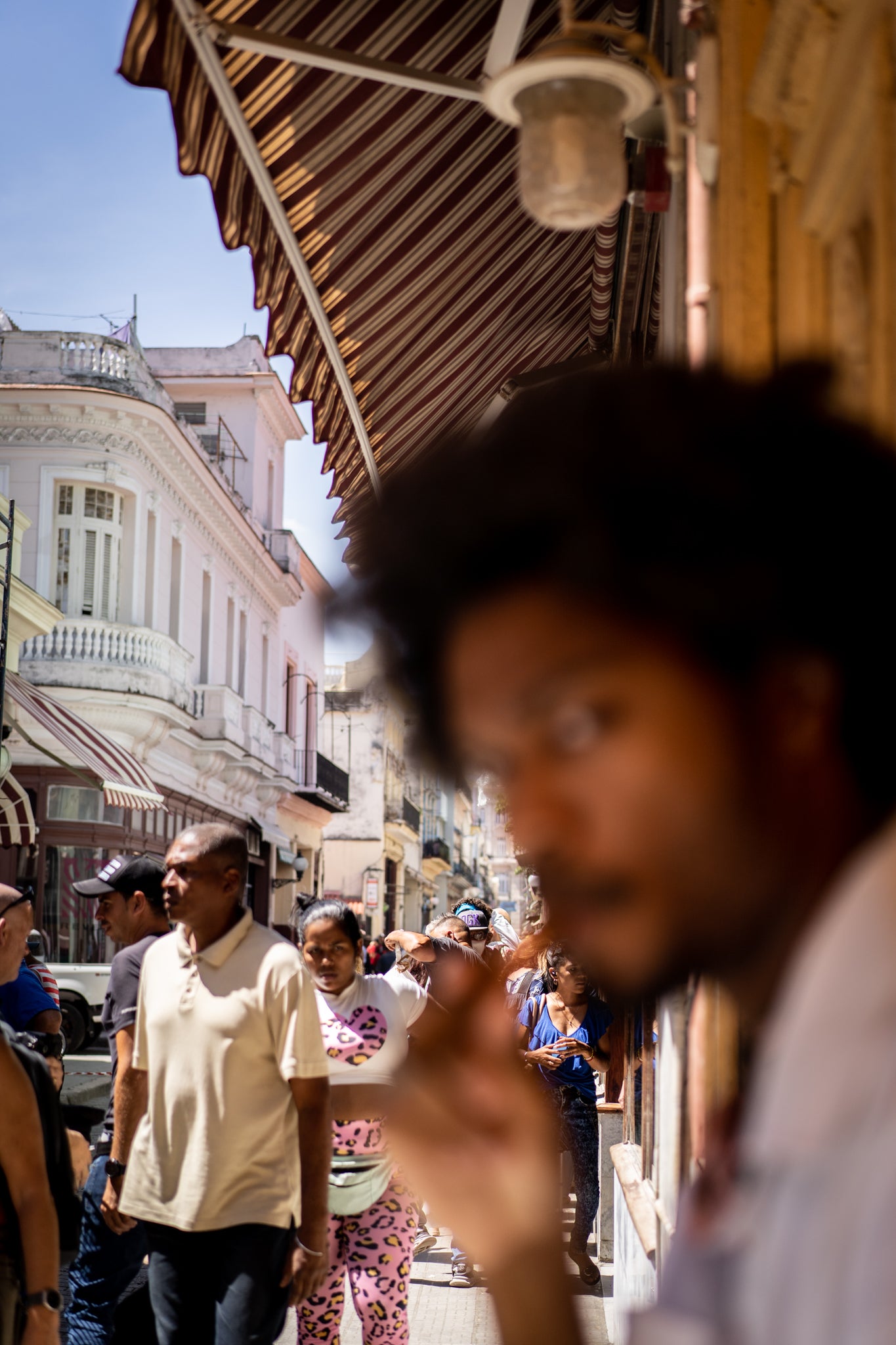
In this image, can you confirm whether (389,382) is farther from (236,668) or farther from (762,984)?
(236,668)

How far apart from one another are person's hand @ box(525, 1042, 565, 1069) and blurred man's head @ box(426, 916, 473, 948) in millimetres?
1075

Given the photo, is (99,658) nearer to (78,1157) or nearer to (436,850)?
(78,1157)

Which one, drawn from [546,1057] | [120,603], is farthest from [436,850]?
[546,1057]

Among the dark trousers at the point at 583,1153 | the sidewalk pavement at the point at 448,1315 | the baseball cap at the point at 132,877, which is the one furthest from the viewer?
the dark trousers at the point at 583,1153

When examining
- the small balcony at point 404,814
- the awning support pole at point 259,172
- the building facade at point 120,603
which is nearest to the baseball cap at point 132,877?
the awning support pole at point 259,172

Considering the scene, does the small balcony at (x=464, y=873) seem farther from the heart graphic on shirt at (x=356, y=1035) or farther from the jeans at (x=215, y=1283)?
the jeans at (x=215, y=1283)

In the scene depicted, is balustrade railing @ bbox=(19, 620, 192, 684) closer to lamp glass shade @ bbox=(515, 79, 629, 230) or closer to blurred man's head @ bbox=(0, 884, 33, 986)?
blurred man's head @ bbox=(0, 884, 33, 986)

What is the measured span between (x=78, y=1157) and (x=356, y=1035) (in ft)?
5.23

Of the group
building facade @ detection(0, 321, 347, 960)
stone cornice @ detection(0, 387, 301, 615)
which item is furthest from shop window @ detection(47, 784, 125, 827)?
stone cornice @ detection(0, 387, 301, 615)

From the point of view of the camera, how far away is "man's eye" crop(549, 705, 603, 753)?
827 millimetres

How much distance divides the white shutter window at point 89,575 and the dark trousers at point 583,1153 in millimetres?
16154

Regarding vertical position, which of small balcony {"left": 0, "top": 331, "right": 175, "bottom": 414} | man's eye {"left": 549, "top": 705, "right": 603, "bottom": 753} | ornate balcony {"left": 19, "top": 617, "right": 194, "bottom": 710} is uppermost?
small balcony {"left": 0, "top": 331, "right": 175, "bottom": 414}

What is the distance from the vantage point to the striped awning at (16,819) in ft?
56.2

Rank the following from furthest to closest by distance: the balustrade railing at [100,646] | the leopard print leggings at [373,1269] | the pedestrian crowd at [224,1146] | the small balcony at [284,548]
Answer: the small balcony at [284,548]
the balustrade railing at [100,646]
the leopard print leggings at [373,1269]
the pedestrian crowd at [224,1146]
